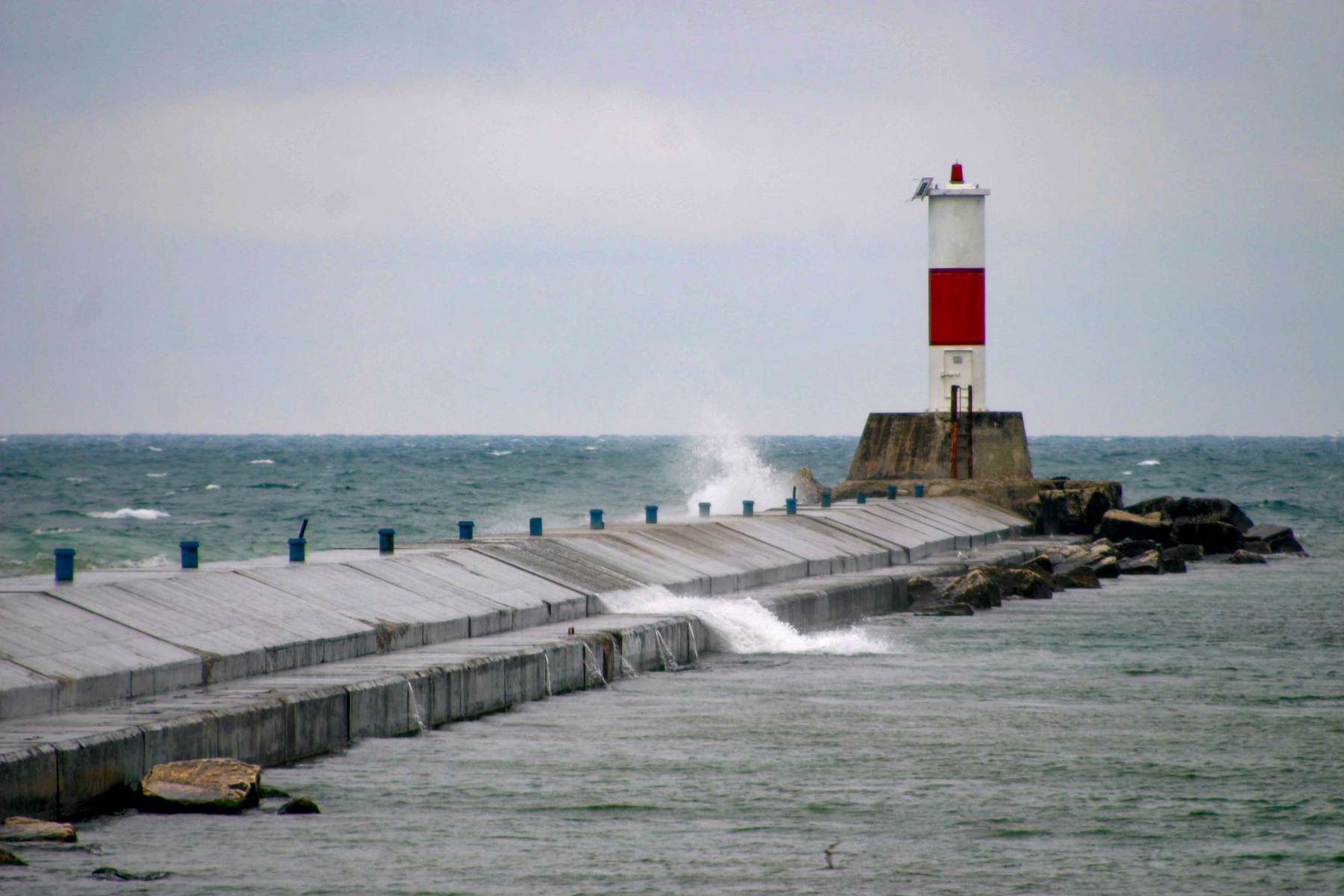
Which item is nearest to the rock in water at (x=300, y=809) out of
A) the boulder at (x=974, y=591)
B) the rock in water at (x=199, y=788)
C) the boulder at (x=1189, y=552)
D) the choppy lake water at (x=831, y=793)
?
the choppy lake water at (x=831, y=793)

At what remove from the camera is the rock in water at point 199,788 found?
720 cm

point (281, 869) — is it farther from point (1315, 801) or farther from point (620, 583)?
point (620, 583)

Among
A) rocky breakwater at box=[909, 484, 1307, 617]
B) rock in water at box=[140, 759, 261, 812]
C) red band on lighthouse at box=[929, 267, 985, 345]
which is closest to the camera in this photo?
rock in water at box=[140, 759, 261, 812]

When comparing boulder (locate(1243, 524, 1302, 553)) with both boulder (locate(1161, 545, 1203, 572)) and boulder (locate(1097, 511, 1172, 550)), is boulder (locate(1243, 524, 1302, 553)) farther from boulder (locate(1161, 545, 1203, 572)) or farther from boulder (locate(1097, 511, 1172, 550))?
boulder (locate(1161, 545, 1203, 572))

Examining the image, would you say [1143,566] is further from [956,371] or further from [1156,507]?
[1156,507]

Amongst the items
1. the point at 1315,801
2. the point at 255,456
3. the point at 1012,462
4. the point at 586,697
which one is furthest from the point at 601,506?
the point at 255,456

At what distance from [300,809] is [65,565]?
10.8 ft

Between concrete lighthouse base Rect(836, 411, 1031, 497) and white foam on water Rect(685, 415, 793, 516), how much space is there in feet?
12.3

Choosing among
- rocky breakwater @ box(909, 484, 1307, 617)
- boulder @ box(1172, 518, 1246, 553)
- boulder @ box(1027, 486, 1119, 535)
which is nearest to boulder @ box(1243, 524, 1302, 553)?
rocky breakwater @ box(909, 484, 1307, 617)

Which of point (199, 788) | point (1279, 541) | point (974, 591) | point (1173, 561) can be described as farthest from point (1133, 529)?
point (199, 788)

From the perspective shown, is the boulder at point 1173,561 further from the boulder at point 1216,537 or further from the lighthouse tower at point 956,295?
the lighthouse tower at point 956,295

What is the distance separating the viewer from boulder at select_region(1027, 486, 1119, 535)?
91.9 feet

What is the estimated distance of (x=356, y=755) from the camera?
8641mm

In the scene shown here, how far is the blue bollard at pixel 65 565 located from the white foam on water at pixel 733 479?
21.7m
